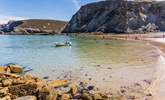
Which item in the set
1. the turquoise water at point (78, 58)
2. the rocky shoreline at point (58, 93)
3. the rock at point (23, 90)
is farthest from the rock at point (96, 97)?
the turquoise water at point (78, 58)

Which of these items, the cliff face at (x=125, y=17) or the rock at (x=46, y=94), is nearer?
the rock at (x=46, y=94)

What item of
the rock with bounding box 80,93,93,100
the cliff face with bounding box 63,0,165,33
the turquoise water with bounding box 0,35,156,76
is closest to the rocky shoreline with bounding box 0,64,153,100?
the rock with bounding box 80,93,93,100

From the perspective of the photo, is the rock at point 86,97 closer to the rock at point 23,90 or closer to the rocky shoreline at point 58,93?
the rocky shoreline at point 58,93

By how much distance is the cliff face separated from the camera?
389ft

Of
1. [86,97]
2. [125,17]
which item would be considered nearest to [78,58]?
[86,97]

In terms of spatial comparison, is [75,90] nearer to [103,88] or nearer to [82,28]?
[103,88]

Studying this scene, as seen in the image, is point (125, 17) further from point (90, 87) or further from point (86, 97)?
point (86, 97)

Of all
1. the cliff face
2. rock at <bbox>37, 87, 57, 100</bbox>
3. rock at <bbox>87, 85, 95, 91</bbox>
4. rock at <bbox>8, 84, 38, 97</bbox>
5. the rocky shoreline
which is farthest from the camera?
the cliff face

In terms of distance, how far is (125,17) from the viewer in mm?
124500

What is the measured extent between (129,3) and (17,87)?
384 feet

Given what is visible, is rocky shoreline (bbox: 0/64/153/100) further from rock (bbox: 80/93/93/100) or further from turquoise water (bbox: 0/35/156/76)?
turquoise water (bbox: 0/35/156/76)

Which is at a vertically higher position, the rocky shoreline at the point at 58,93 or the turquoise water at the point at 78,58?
the rocky shoreline at the point at 58,93

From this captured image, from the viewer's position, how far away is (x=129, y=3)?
426 ft

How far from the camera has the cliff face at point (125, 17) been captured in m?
119
